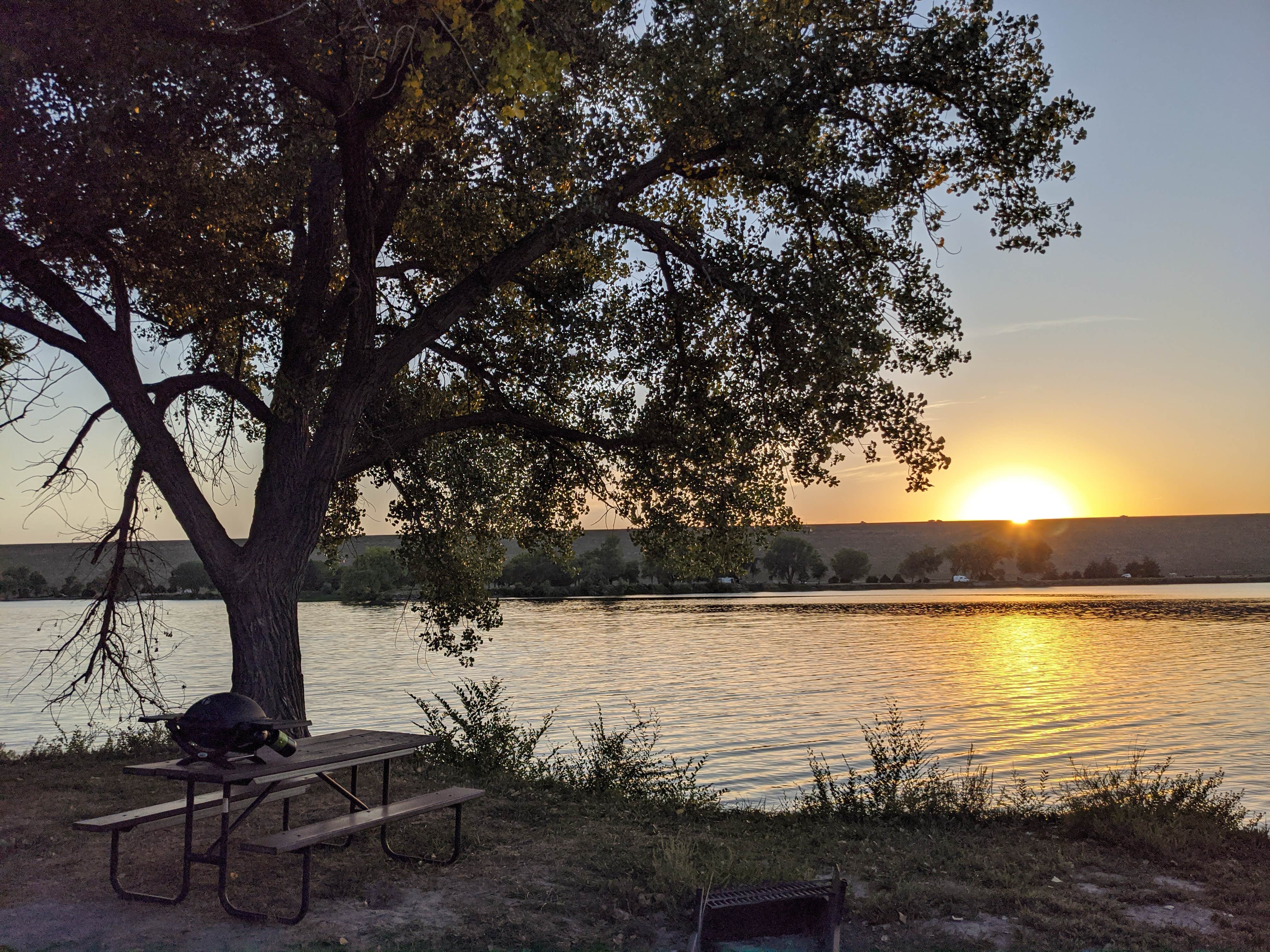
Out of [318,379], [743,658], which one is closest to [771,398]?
[318,379]

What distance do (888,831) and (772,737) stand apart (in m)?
7.43

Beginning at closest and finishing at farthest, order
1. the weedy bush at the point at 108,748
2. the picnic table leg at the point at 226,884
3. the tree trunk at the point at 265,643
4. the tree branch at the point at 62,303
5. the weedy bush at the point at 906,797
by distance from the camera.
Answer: the picnic table leg at the point at 226,884, the weedy bush at the point at 906,797, the tree branch at the point at 62,303, the tree trunk at the point at 265,643, the weedy bush at the point at 108,748

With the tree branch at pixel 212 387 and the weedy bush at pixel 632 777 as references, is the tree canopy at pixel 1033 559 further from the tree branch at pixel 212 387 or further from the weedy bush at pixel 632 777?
the tree branch at pixel 212 387

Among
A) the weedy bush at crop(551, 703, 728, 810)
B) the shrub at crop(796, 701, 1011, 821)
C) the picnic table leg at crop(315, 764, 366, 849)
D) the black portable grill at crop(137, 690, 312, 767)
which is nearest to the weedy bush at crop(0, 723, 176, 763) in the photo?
the picnic table leg at crop(315, 764, 366, 849)

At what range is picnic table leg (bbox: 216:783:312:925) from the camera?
5.39 meters

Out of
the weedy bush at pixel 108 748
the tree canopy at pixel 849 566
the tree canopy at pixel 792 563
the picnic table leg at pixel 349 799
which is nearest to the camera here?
the picnic table leg at pixel 349 799

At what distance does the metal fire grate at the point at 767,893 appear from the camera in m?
5.15

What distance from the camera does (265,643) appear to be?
9.12m

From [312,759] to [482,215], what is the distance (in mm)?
7063

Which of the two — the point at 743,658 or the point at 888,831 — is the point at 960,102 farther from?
the point at 743,658

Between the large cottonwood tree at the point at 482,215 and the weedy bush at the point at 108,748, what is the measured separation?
1.14 meters

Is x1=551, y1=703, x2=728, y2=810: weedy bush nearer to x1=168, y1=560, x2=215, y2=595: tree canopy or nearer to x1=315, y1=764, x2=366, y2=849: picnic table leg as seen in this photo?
x1=315, y1=764, x2=366, y2=849: picnic table leg

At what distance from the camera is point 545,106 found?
32.0ft

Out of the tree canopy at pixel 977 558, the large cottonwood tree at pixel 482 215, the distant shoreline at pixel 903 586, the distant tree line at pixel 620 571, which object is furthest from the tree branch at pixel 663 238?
the tree canopy at pixel 977 558
